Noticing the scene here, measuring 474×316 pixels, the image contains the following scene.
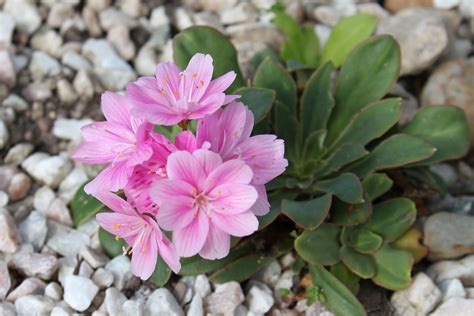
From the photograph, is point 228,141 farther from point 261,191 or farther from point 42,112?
point 42,112

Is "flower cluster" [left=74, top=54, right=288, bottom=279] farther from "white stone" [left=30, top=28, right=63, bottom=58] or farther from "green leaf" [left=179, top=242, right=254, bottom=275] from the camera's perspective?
"white stone" [left=30, top=28, right=63, bottom=58]

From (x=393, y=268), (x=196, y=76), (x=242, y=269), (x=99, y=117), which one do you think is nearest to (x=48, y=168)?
(x=99, y=117)

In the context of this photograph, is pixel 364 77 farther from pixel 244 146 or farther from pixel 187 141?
pixel 187 141

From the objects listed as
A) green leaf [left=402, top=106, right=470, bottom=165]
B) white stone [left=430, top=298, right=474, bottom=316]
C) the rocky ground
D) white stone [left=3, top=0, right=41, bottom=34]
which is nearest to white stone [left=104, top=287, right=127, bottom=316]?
the rocky ground

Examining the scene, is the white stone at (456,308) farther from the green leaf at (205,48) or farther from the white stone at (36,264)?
the white stone at (36,264)

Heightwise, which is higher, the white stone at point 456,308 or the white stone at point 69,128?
the white stone at point 69,128

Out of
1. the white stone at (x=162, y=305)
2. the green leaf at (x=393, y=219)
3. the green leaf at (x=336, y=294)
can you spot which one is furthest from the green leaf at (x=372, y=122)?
the white stone at (x=162, y=305)
